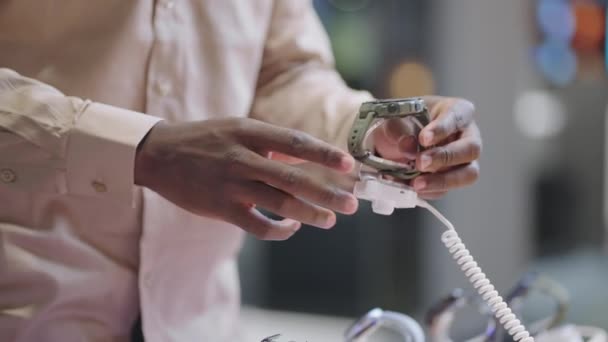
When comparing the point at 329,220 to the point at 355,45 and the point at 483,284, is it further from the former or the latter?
the point at 355,45

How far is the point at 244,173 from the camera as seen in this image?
2.25ft

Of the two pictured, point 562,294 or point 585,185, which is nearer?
point 562,294

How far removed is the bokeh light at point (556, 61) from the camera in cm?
362

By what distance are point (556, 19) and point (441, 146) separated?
303 cm

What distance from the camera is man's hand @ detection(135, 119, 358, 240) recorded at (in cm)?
68

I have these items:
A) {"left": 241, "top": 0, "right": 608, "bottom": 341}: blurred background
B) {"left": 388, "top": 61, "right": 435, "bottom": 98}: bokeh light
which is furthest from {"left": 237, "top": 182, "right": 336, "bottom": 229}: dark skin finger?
{"left": 388, "top": 61, "right": 435, "bottom": 98}: bokeh light

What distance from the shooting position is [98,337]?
942 millimetres

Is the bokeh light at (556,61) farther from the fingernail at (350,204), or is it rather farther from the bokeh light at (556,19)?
the fingernail at (350,204)

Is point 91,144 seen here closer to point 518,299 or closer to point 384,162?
point 384,162

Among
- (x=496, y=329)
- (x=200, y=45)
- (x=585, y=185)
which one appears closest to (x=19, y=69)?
(x=200, y=45)

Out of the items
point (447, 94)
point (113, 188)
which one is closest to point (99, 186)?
point (113, 188)

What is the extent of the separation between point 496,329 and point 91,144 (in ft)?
1.62

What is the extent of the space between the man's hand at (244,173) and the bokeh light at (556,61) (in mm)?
3103

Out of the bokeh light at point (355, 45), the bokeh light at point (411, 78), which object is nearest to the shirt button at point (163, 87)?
the bokeh light at point (411, 78)
